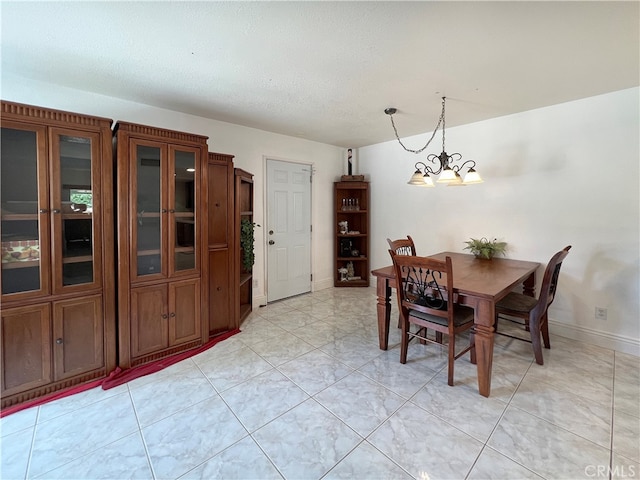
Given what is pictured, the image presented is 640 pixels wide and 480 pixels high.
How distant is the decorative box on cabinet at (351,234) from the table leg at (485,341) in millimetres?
2885

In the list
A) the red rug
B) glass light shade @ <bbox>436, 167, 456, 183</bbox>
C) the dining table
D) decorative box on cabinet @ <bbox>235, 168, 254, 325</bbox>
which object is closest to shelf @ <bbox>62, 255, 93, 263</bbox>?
the red rug

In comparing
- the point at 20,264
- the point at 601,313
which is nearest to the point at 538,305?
the point at 601,313

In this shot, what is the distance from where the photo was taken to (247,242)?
11.3 ft

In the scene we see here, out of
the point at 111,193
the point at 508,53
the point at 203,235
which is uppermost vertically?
the point at 508,53

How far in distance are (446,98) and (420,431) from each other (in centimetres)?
287

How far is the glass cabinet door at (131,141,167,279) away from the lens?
2.35 meters

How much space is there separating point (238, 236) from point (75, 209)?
4.60 ft

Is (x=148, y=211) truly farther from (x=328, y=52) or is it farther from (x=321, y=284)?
(x=321, y=284)

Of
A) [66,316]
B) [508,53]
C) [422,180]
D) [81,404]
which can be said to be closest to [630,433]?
[422,180]

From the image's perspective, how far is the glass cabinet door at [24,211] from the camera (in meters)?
1.89

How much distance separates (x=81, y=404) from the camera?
196 centimetres

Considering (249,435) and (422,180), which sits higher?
(422,180)

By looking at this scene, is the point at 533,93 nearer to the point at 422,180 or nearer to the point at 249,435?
the point at 422,180

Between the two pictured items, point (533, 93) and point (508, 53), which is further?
point (533, 93)
